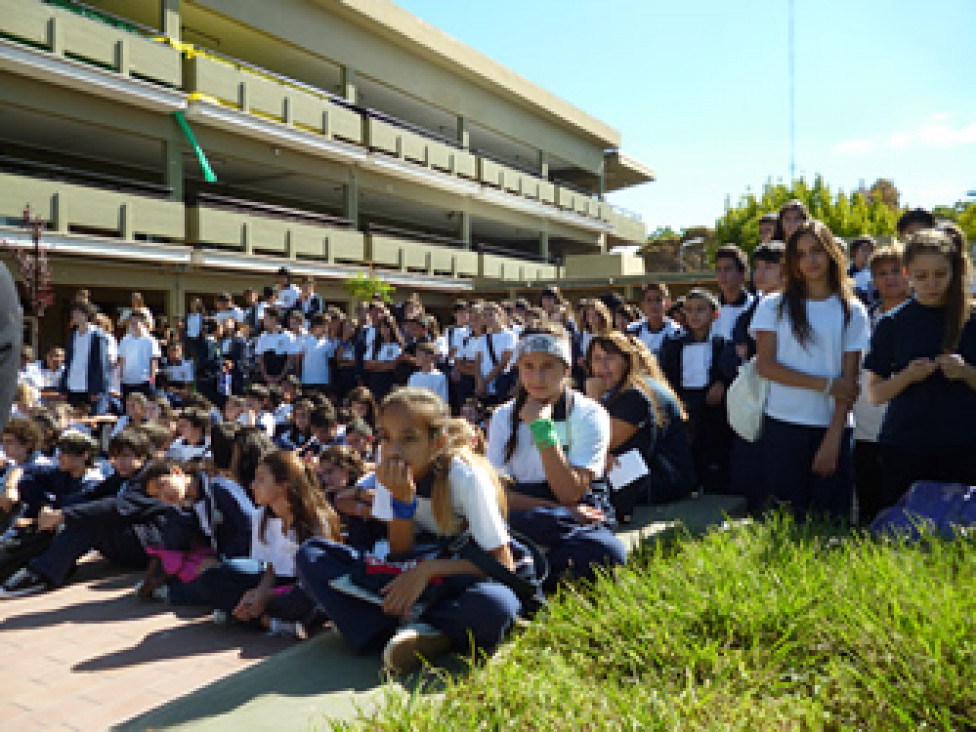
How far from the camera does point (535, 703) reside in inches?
98.5

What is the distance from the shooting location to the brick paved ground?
3705 millimetres

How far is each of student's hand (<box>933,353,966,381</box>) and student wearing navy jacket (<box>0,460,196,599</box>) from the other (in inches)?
182

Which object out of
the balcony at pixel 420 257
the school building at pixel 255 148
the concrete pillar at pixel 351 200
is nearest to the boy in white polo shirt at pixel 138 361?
the school building at pixel 255 148

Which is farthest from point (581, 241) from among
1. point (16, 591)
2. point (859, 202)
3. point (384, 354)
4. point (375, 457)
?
point (16, 591)

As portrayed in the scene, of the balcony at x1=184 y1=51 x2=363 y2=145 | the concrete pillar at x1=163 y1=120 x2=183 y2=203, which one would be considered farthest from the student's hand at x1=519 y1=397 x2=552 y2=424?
the balcony at x1=184 y1=51 x2=363 y2=145

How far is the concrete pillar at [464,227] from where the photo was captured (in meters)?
30.2

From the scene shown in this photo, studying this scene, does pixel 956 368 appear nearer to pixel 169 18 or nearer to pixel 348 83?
pixel 169 18

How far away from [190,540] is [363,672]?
2.88 meters

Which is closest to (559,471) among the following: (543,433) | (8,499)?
(543,433)

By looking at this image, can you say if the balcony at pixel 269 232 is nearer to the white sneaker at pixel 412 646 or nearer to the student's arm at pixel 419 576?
the student's arm at pixel 419 576

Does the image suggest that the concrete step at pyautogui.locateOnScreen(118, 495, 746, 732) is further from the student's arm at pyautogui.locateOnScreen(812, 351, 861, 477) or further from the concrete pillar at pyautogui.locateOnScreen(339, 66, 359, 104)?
the concrete pillar at pyautogui.locateOnScreen(339, 66, 359, 104)

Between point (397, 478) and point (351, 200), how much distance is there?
22.4 meters

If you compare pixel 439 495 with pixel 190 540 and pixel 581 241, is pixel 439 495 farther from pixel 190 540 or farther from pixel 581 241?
pixel 581 241

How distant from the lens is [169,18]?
1881 centimetres
